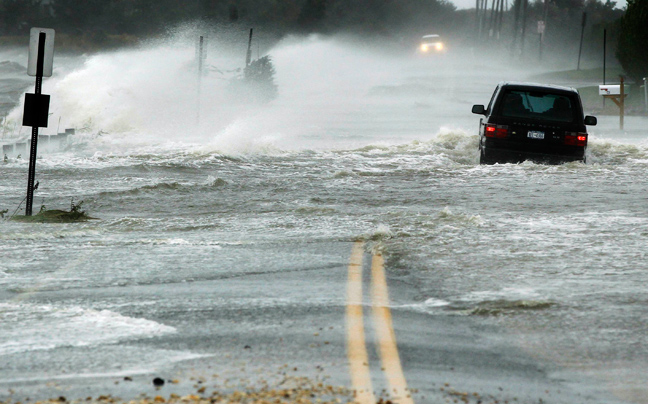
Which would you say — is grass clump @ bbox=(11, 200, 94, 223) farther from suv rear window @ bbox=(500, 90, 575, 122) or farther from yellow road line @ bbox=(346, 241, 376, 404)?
suv rear window @ bbox=(500, 90, 575, 122)

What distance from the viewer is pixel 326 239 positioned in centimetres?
945

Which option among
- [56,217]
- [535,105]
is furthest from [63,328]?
[535,105]

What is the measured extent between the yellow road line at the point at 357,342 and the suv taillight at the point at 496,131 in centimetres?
844

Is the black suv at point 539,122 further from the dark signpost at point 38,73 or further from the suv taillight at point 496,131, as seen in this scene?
the dark signpost at point 38,73

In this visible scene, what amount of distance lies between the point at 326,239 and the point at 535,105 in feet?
24.1

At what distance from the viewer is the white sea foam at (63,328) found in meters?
5.25

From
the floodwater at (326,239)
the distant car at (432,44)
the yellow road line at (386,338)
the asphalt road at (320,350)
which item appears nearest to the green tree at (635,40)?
the floodwater at (326,239)

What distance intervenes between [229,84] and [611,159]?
3390 cm

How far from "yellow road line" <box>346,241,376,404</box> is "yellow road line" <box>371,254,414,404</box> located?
0.09 metres

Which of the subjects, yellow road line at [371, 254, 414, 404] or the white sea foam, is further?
the white sea foam

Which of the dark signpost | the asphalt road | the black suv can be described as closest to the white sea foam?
the asphalt road

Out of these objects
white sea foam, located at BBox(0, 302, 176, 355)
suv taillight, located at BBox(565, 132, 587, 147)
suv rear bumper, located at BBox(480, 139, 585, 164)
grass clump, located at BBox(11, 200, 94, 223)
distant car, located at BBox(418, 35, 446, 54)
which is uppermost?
distant car, located at BBox(418, 35, 446, 54)

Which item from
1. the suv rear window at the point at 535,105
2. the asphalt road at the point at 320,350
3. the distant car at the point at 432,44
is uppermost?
the distant car at the point at 432,44

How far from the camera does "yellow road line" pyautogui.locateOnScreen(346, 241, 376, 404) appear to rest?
4316 mm
